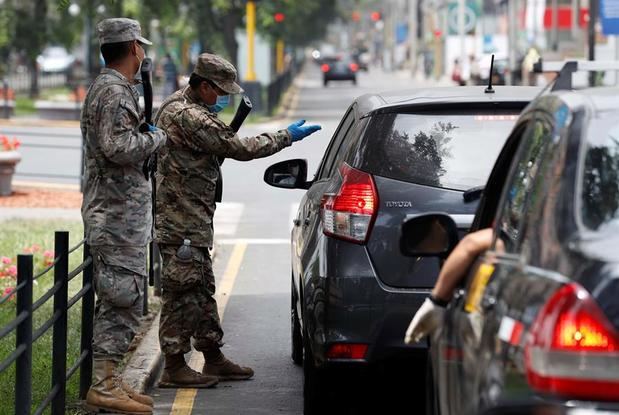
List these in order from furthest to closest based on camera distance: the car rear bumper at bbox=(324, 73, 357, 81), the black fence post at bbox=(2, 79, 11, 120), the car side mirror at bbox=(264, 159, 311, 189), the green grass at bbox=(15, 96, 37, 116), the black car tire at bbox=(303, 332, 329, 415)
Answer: the car rear bumper at bbox=(324, 73, 357, 81)
the green grass at bbox=(15, 96, 37, 116)
the black fence post at bbox=(2, 79, 11, 120)
the car side mirror at bbox=(264, 159, 311, 189)
the black car tire at bbox=(303, 332, 329, 415)

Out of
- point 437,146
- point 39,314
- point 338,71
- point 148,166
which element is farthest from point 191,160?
point 338,71

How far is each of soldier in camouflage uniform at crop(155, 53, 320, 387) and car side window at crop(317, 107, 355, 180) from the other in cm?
20

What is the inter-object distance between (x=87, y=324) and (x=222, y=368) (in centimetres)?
137

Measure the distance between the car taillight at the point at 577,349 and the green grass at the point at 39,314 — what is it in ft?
15.6

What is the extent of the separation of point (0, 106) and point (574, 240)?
37475 mm

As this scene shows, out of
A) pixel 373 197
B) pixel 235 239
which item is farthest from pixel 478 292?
pixel 235 239

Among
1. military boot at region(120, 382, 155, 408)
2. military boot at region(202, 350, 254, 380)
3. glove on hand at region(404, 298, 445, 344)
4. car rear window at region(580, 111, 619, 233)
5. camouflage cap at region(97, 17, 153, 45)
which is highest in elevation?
camouflage cap at region(97, 17, 153, 45)

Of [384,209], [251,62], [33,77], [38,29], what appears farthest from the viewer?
[33,77]

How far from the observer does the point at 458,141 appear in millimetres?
7043

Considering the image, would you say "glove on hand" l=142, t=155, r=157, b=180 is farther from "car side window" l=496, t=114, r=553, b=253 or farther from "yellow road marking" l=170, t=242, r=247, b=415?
"car side window" l=496, t=114, r=553, b=253

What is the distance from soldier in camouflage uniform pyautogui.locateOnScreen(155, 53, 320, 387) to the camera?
8312mm

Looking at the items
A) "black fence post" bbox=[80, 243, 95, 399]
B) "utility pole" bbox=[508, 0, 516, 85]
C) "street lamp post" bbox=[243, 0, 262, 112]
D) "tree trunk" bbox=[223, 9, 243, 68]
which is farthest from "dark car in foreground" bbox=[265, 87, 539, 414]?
"utility pole" bbox=[508, 0, 516, 85]

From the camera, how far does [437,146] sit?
23.0 feet

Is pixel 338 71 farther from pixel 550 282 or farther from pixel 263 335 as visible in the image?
pixel 550 282
